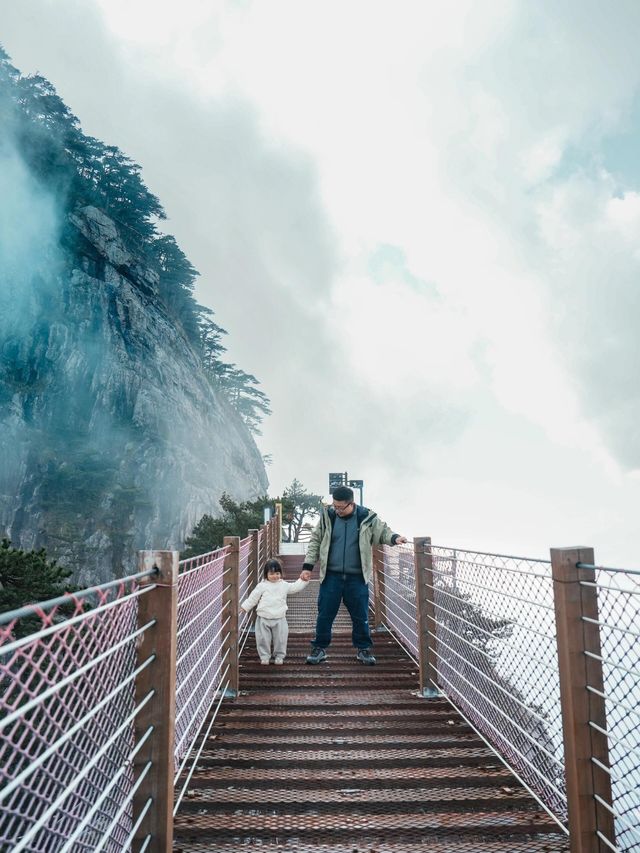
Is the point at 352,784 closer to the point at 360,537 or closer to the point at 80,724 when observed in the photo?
the point at 80,724

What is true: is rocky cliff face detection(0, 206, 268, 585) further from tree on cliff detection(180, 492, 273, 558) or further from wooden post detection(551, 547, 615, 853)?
wooden post detection(551, 547, 615, 853)

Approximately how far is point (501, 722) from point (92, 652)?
245cm

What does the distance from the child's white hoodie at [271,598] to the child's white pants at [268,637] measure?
0.10 meters

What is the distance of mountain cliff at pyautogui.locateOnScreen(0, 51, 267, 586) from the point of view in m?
33.8

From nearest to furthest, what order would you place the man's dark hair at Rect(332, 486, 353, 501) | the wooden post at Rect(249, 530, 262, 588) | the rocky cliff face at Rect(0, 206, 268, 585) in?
the man's dark hair at Rect(332, 486, 353, 501) → the wooden post at Rect(249, 530, 262, 588) → the rocky cliff face at Rect(0, 206, 268, 585)

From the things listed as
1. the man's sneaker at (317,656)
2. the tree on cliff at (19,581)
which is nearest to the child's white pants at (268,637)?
the man's sneaker at (317,656)

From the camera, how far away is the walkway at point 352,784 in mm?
2322

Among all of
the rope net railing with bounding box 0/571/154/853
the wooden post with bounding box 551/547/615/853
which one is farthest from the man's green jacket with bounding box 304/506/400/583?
the rope net railing with bounding box 0/571/154/853

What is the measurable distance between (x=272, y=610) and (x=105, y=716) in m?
3.68

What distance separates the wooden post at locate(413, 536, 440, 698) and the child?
1.29 meters

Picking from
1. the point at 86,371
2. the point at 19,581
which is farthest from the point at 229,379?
the point at 19,581

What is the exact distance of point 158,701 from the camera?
6.84 ft

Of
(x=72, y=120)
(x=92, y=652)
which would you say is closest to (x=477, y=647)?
(x=92, y=652)

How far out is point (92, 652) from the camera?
65.5 inches
